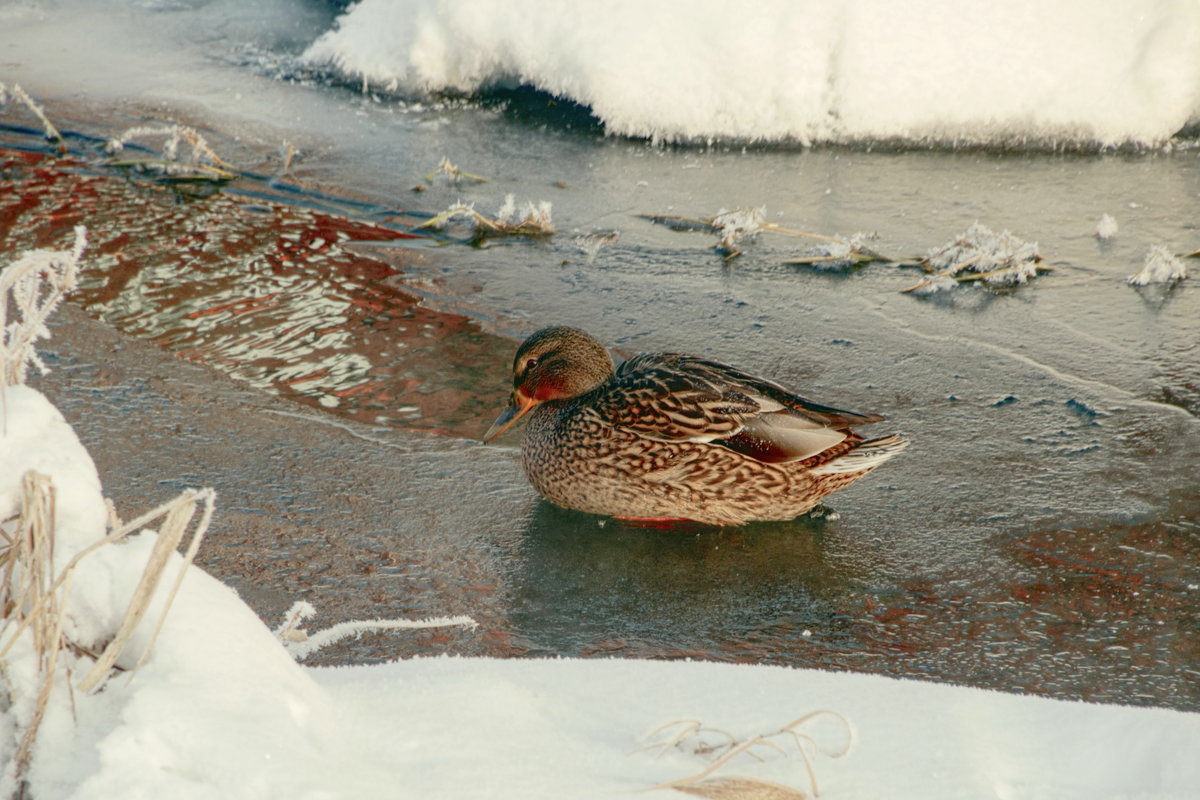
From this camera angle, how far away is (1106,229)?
18.5ft

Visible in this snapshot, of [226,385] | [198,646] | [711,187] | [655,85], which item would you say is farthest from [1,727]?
[655,85]

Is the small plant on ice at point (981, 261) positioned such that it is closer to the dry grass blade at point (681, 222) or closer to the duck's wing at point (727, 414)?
the dry grass blade at point (681, 222)

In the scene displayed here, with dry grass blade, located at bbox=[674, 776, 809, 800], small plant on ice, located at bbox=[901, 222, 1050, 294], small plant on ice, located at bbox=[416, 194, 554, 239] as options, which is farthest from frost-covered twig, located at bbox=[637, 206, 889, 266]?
dry grass blade, located at bbox=[674, 776, 809, 800]

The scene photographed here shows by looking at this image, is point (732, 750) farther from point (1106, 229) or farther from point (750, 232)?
point (1106, 229)

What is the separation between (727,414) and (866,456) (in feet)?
1.48

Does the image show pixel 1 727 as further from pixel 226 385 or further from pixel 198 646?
pixel 226 385

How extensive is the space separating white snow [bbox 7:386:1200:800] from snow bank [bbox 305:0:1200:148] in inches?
218

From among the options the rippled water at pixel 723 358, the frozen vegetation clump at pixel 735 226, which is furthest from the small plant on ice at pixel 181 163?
the frozen vegetation clump at pixel 735 226

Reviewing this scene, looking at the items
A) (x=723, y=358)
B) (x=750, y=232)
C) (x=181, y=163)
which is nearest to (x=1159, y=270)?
(x=750, y=232)

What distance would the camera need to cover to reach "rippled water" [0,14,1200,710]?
3.05 m

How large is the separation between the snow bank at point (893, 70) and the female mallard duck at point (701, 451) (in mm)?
3948

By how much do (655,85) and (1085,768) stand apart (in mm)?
6017

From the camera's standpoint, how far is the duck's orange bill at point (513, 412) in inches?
153

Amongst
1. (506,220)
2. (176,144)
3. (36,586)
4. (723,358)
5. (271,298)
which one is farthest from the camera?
(176,144)
